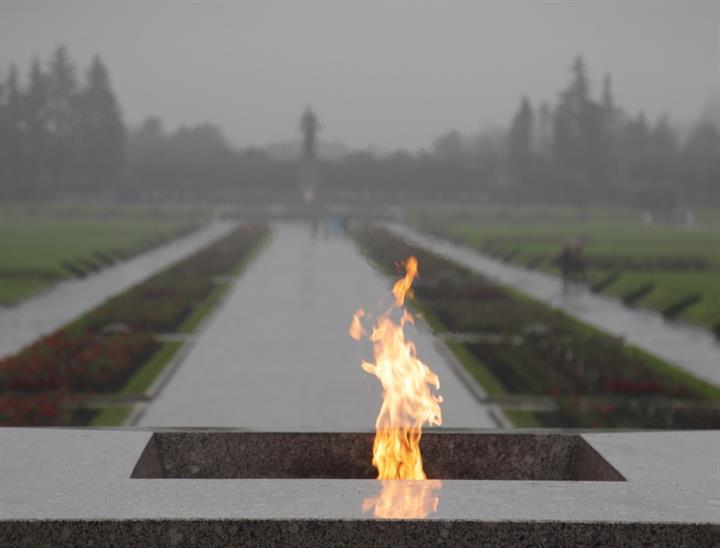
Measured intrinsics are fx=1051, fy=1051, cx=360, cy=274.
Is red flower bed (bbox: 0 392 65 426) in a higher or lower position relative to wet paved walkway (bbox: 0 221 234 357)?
higher

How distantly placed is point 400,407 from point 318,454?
0.53 m

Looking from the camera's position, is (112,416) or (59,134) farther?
(59,134)

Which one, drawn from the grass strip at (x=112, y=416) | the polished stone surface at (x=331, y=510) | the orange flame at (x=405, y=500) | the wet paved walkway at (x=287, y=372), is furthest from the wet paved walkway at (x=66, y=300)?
the orange flame at (x=405, y=500)

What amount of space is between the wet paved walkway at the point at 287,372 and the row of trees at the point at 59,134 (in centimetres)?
6934

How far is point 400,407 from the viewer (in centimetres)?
595

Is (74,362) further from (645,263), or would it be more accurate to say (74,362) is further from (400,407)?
(645,263)

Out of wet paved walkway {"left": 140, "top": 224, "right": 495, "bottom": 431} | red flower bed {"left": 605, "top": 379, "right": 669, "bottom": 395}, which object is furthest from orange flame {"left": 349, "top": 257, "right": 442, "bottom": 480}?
red flower bed {"left": 605, "top": 379, "right": 669, "bottom": 395}

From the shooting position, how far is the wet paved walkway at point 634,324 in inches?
605

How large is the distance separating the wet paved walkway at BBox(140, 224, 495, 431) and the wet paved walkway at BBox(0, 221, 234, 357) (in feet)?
9.45

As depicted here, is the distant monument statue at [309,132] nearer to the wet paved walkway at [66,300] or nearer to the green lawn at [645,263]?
the green lawn at [645,263]

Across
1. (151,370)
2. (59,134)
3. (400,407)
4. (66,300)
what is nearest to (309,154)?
(59,134)

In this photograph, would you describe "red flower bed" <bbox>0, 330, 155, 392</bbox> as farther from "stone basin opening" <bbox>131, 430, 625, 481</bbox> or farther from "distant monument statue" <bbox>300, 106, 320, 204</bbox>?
"distant monument statue" <bbox>300, 106, 320, 204</bbox>

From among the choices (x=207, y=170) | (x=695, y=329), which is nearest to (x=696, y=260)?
(x=695, y=329)

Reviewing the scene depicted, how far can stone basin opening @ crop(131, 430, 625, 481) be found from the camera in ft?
18.9
